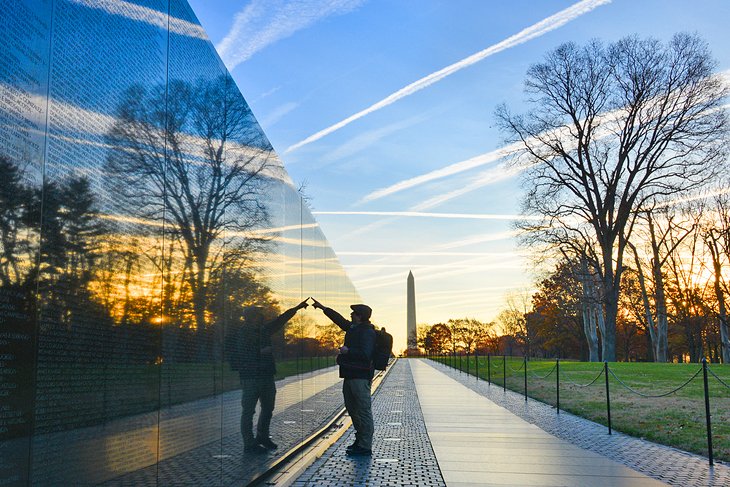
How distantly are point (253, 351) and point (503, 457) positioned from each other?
386 centimetres

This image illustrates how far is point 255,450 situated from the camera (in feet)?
21.5

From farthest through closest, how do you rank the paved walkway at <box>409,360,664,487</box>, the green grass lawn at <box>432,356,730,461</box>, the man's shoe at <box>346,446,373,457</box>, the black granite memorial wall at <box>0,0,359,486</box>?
the green grass lawn at <box>432,356,730,461</box> → the man's shoe at <box>346,446,373,457</box> → the paved walkway at <box>409,360,664,487</box> → the black granite memorial wall at <box>0,0,359,486</box>

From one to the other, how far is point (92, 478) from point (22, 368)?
89 centimetres

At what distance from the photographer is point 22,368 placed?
270cm

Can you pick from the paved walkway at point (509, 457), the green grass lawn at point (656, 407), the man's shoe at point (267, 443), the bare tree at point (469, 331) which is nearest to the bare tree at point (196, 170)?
the man's shoe at point (267, 443)

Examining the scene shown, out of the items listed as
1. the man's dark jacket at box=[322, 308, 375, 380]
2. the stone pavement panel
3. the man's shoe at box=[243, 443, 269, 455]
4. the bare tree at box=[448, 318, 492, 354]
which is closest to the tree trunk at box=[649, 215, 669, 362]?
the stone pavement panel

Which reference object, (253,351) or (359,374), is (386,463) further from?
(253,351)

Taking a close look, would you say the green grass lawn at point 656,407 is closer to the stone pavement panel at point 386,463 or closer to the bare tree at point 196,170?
the stone pavement panel at point 386,463

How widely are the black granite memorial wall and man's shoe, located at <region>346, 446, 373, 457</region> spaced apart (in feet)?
8.02

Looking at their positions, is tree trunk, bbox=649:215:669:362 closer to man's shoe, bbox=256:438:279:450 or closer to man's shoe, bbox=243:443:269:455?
man's shoe, bbox=256:438:279:450

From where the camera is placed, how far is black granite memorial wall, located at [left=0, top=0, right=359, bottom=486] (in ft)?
9.10

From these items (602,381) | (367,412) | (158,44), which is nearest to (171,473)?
(158,44)

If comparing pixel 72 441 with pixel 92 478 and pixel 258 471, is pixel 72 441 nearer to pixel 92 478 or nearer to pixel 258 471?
pixel 92 478

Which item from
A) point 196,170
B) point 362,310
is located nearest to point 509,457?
point 362,310
